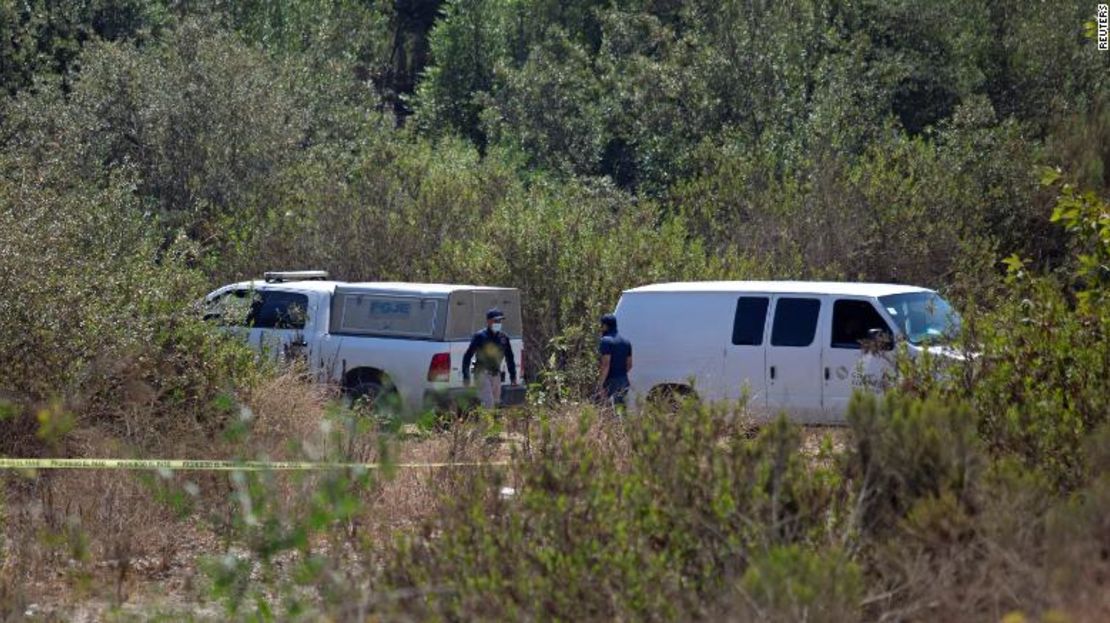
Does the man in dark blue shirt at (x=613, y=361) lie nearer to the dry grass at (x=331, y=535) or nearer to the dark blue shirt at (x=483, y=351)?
the dark blue shirt at (x=483, y=351)

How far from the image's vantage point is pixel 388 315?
16312 mm

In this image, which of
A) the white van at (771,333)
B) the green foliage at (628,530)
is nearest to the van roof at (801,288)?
the white van at (771,333)

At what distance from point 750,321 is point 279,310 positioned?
190 inches

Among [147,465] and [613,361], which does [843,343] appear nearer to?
[613,361]

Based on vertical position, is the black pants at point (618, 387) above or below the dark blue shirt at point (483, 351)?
below

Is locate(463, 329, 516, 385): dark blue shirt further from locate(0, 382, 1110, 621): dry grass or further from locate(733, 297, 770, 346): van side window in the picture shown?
locate(0, 382, 1110, 621): dry grass

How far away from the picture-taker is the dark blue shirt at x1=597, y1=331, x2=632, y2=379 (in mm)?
14625

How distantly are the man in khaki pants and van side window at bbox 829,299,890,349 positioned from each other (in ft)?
9.83

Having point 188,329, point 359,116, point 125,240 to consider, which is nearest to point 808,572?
point 188,329

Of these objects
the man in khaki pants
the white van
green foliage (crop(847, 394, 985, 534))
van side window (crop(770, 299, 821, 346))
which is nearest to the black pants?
the white van

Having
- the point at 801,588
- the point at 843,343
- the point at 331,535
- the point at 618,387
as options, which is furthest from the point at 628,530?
the point at 843,343

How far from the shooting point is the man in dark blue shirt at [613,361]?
47.9 ft

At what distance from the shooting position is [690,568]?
20.8ft

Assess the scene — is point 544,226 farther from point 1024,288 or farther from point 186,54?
point 1024,288
